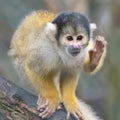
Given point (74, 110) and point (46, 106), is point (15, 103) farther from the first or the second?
point (74, 110)

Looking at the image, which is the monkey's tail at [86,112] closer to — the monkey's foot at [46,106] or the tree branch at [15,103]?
the monkey's foot at [46,106]

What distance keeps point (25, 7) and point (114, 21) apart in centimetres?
119

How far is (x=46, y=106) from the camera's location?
13.5 feet

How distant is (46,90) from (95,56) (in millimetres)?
566

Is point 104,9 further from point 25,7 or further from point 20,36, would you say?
point 20,36

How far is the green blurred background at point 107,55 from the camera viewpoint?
6219 millimetres

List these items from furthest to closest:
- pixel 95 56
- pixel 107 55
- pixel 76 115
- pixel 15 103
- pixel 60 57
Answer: pixel 107 55 < pixel 95 56 < pixel 60 57 < pixel 76 115 < pixel 15 103

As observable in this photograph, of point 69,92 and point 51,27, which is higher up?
point 51,27

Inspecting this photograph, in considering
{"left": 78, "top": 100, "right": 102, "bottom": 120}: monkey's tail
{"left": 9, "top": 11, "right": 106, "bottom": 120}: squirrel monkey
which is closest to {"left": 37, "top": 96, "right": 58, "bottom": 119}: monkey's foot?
{"left": 9, "top": 11, "right": 106, "bottom": 120}: squirrel monkey

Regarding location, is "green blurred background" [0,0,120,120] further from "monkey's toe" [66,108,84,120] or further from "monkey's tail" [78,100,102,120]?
"monkey's toe" [66,108,84,120]

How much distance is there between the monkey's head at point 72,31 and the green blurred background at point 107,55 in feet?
4.68

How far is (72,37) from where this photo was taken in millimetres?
4254

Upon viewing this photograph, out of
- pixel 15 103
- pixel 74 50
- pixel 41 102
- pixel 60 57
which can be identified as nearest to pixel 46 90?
pixel 41 102

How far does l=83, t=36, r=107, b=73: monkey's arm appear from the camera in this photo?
4.44 meters
